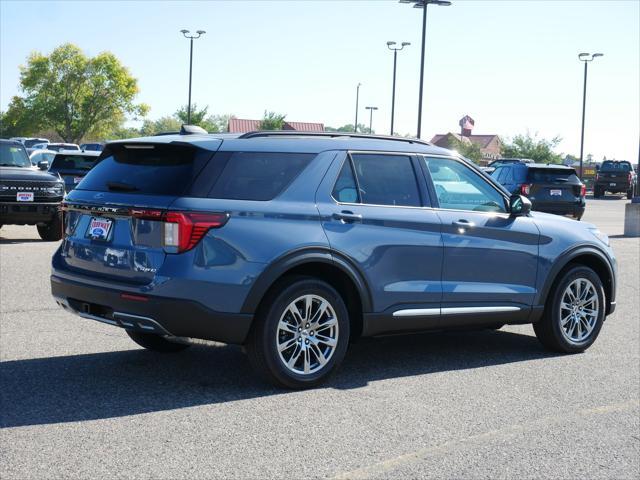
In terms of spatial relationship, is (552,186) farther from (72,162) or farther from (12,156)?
(12,156)

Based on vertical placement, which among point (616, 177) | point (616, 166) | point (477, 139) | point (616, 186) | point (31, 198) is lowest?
point (31, 198)

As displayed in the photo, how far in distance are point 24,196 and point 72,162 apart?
510 centimetres

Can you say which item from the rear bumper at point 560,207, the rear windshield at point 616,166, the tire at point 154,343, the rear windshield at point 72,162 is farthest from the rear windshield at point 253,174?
the rear windshield at point 616,166

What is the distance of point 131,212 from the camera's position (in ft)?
19.4

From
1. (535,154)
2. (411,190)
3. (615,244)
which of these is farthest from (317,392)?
(535,154)

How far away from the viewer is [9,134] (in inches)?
4166

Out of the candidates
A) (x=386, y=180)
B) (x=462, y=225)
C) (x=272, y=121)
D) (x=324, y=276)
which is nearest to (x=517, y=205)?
(x=462, y=225)

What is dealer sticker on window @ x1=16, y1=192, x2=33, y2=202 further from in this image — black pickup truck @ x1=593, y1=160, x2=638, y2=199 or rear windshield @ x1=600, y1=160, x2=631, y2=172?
rear windshield @ x1=600, y1=160, x2=631, y2=172

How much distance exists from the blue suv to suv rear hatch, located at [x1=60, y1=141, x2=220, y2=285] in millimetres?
10

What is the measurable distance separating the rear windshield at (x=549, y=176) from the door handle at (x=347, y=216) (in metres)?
16.1

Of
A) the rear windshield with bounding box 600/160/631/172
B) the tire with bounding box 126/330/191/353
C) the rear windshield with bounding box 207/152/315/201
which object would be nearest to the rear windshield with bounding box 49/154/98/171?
the tire with bounding box 126/330/191/353

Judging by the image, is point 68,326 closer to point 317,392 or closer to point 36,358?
point 36,358

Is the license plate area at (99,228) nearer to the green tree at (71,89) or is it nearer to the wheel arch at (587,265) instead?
the wheel arch at (587,265)

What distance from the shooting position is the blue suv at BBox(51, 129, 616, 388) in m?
5.80
